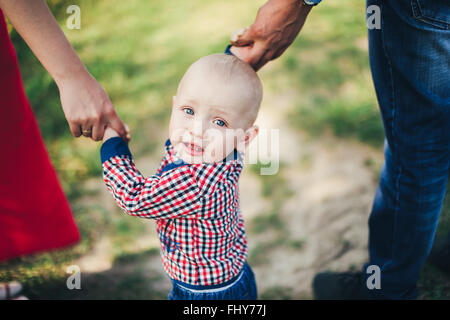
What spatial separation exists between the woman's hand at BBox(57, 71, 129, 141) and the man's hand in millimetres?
568

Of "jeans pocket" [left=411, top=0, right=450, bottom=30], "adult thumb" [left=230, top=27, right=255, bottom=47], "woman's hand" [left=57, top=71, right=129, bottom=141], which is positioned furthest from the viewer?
"adult thumb" [left=230, top=27, right=255, bottom=47]

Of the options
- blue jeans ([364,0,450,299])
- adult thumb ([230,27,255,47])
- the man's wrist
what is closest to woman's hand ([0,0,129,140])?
adult thumb ([230,27,255,47])

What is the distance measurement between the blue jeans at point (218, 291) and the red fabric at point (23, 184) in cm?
89

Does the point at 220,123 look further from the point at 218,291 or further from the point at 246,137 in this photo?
the point at 218,291

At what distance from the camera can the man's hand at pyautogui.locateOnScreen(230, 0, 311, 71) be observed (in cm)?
144

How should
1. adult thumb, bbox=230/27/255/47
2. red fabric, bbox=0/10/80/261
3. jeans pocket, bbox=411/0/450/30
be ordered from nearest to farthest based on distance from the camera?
jeans pocket, bbox=411/0/450/30 → adult thumb, bbox=230/27/255/47 → red fabric, bbox=0/10/80/261

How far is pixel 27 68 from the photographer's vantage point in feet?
11.7

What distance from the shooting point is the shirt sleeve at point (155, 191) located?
1.18m

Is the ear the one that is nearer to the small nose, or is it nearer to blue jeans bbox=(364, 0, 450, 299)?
the small nose

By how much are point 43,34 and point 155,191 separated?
617 mm

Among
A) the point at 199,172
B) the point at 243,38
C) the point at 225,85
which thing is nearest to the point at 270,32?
the point at 243,38

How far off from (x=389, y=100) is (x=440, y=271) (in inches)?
42.6

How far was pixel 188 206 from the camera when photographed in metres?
1.20

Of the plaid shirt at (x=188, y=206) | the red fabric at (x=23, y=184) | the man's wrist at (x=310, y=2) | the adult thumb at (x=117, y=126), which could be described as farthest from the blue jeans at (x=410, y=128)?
the red fabric at (x=23, y=184)
